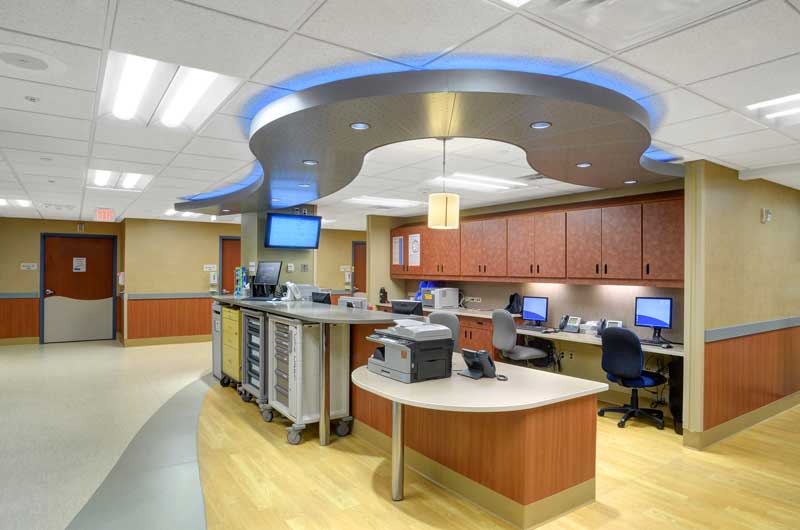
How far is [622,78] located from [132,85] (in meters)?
2.86

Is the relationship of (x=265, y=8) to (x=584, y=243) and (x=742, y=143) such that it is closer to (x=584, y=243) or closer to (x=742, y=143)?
(x=742, y=143)

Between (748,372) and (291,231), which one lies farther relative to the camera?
(291,231)

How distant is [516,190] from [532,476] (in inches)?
157

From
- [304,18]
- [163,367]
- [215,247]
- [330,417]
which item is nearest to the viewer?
[304,18]

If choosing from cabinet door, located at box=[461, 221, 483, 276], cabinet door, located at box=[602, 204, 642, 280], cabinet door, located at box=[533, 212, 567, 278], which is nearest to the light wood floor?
cabinet door, located at box=[602, 204, 642, 280]

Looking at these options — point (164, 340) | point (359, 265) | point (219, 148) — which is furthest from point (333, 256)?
point (219, 148)

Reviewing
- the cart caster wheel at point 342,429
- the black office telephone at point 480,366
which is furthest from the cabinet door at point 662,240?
the cart caster wheel at point 342,429

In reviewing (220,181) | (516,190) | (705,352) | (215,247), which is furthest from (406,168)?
(215,247)

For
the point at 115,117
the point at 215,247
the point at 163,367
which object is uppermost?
the point at 115,117

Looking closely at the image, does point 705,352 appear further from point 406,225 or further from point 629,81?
point 406,225

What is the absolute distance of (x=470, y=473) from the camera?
10.4ft

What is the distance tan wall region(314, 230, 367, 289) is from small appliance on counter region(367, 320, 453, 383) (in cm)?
918

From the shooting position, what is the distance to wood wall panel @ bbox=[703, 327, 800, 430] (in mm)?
4465

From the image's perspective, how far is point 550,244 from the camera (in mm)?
6352
